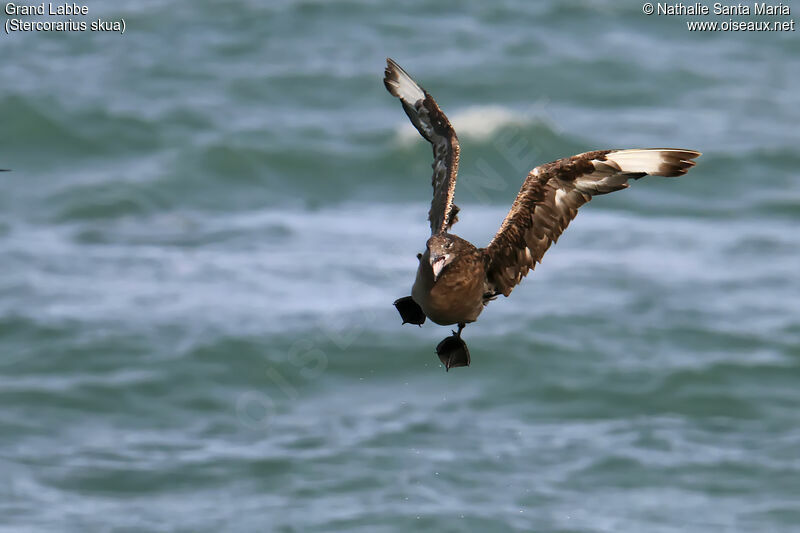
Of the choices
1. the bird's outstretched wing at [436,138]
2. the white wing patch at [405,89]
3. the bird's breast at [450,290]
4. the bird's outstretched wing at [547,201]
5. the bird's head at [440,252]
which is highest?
the white wing patch at [405,89]

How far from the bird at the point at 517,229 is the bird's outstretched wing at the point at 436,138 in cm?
1

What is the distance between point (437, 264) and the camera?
6.98 meters

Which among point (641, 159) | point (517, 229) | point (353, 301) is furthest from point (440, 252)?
point (353, 301)

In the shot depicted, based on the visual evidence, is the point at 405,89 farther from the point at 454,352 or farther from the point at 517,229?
the point at 454,352

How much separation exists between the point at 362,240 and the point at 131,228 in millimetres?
3829

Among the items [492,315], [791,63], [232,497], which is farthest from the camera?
[791,63]

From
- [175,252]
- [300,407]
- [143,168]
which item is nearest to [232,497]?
[300,407]

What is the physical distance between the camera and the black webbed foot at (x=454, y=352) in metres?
8.28

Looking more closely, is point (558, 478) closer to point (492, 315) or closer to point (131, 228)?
point (492, 315)

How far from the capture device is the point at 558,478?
18.1 meters

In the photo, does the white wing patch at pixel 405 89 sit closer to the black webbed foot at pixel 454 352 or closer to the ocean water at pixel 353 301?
the black webbed foot at pixel 454 352

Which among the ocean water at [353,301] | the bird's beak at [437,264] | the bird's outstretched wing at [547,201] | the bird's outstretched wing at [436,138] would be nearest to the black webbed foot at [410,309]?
the bird's outstretched wing at [436,138]

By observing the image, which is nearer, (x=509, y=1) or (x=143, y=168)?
(x=143, y=168)

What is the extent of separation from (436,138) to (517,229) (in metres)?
1.23
